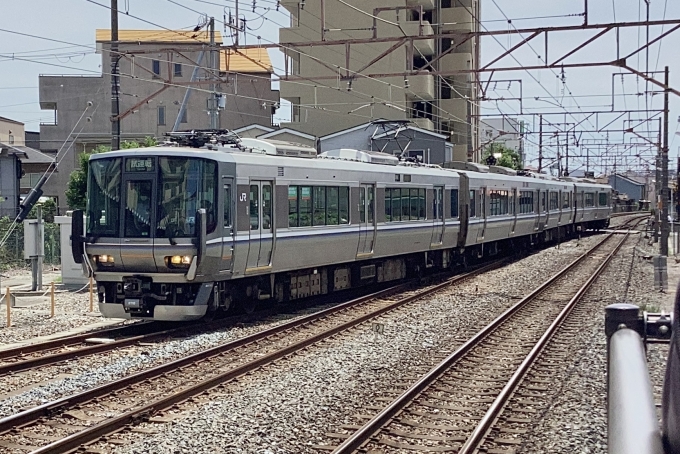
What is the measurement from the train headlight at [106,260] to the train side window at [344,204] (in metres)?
4.83

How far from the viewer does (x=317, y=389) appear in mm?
8797

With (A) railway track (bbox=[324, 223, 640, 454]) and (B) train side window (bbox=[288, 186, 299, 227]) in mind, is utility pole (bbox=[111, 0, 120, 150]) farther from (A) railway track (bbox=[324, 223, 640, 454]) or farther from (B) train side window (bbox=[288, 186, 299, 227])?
(A) railway track (bbox=[324, 223, 640, 454])

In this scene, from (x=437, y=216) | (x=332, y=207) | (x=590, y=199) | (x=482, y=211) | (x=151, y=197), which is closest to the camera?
(x=151, y=197)

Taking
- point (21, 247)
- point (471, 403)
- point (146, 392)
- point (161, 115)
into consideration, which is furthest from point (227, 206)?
point (161, 115)

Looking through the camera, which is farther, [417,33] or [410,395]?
[417,33]

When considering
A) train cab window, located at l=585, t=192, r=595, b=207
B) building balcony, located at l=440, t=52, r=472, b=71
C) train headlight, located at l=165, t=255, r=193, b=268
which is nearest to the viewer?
train headlight, located at l=165, t=255, r=193, b=268

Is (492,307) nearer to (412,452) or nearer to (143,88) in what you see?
(412,452)

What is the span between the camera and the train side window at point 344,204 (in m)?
16.3

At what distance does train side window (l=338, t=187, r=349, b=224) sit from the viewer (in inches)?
641

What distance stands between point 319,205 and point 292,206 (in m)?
1.02

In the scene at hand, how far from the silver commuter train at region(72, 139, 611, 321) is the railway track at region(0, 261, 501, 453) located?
126 cm

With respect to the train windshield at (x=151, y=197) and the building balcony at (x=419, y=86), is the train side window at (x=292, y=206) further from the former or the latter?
the building balcony at (x=419, y=86)

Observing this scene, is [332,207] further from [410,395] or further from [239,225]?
[410,395]

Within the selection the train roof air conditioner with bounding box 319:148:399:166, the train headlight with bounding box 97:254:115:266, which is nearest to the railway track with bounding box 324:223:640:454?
the train headlight with bounding box 97:254:115:266
